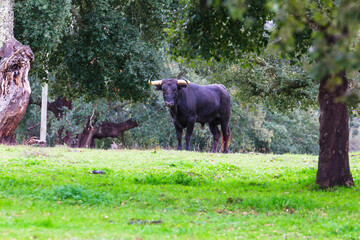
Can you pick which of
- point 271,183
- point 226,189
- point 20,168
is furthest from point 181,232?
point 20,168

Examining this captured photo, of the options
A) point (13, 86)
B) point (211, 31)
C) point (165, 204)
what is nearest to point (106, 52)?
point (13, 86)

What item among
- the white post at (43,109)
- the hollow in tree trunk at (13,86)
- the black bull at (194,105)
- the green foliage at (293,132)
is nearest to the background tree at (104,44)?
the black bull at (194,105)

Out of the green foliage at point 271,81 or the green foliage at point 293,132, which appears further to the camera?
the green foliage at point 293,132

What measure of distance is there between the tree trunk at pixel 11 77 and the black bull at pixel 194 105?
20.3 feet

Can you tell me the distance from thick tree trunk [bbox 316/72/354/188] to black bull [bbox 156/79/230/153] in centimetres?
1033

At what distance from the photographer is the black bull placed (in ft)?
67.7

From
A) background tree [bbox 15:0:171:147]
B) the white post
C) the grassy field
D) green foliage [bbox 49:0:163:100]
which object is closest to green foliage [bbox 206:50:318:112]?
background tree [bbox 15:0:171:147]

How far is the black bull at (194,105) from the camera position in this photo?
67.7ft

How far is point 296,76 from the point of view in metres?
24.0

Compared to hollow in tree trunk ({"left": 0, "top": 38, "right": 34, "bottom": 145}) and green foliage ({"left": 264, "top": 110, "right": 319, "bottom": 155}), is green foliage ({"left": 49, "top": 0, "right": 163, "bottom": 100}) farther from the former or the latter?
green foliage ({"left": 264, "top": 110, "right": 319, "bottom": 155})

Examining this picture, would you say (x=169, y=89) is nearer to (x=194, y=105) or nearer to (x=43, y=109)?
(x=194, y=105)

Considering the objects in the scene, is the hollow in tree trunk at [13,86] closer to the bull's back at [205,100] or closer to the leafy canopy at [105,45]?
the leafy canopy at [105,45]

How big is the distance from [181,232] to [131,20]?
16.8m

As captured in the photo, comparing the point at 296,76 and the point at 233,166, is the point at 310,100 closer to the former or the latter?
the point at 296,76
